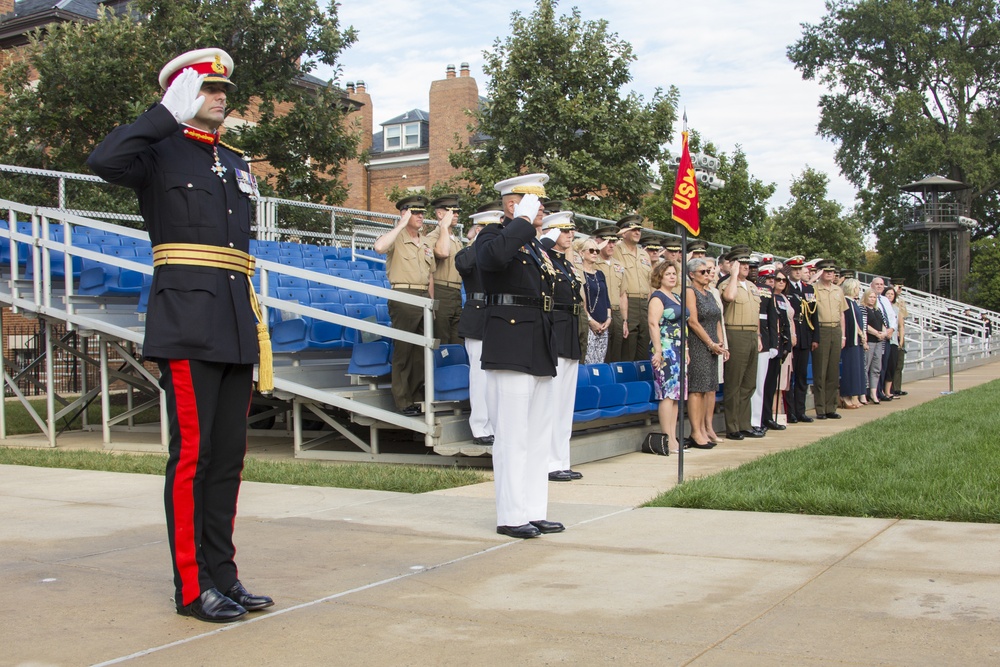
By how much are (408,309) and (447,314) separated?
0.75 meters

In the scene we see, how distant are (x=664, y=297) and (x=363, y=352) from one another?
9.79 feet

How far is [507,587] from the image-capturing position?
4.96 m

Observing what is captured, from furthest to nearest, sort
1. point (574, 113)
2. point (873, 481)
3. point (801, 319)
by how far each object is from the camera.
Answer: point (574, 113), point (801, 319), point (873, 481)

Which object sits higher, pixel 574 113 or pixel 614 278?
pixel 574 113

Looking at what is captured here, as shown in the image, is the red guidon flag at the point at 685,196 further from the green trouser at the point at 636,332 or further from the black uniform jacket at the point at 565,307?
the green trouser at the point at 636,332

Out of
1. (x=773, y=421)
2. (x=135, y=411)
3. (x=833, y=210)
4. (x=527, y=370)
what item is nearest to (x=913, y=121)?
(x=833, y=210)

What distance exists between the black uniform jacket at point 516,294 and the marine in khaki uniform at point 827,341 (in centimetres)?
873

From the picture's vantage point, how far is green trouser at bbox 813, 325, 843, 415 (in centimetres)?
1436

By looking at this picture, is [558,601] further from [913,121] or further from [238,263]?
[913,121]

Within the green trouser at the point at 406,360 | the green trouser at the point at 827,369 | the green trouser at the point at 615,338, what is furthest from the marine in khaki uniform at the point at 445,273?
the green trouser at the point at 827,369

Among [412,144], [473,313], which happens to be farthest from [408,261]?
[412,144]

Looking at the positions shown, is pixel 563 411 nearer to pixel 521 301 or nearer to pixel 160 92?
pixel 521 301

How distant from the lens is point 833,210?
1672 inches

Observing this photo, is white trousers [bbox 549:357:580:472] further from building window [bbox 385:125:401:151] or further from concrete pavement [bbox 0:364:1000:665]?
building window [bbox 385:125:401:151]
